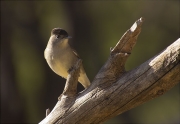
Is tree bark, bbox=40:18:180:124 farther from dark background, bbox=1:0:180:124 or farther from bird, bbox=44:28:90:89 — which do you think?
dark background, bbox=1:0:180:124

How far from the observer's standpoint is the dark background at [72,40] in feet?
35.4

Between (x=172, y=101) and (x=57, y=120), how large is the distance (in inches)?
306

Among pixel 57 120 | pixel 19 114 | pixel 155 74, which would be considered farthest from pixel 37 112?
pixel 155 74

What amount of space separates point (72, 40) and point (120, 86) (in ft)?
18.9

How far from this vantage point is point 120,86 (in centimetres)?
511

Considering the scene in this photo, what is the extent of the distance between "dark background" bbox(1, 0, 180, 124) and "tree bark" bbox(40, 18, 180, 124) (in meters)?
5.13

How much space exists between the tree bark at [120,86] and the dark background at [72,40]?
5.13m

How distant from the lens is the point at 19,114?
1041 centimetres

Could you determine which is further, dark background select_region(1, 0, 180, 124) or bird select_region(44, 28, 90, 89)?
dark background select_region(1, 0, 180, 124)

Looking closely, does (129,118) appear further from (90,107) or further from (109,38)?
(90,107)

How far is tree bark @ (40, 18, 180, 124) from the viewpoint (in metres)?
4.86

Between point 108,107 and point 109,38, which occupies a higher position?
point 109,38

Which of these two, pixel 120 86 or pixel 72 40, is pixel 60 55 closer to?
pixel 120 86

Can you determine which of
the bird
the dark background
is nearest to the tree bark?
the bird
